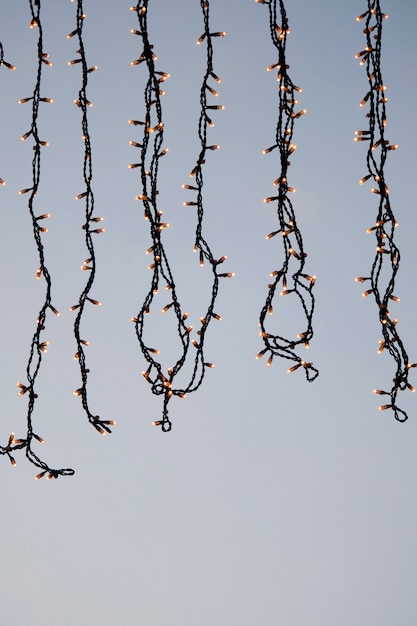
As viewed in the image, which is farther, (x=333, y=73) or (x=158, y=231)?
(x=333, y=73)

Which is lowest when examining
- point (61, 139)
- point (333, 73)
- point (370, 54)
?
point (370, 54)

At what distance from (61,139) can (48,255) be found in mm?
401

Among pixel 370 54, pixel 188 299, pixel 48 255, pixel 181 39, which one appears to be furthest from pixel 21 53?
pixel 370 54

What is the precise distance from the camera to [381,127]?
4.17 feet

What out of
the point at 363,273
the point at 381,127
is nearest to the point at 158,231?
the point at 381,127

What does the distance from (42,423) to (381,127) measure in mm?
1443

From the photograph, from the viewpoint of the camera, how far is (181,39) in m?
2.06

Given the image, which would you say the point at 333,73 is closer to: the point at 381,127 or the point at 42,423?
the point at 381,127

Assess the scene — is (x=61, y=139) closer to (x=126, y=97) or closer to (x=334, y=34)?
(x=126, y=97)

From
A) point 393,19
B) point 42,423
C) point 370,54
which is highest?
point 393,19

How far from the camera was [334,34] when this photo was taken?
6.68 ft

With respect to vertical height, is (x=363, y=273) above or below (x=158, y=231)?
above

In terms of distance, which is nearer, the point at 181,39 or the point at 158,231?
the point at 158,231

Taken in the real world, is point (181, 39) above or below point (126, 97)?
above
